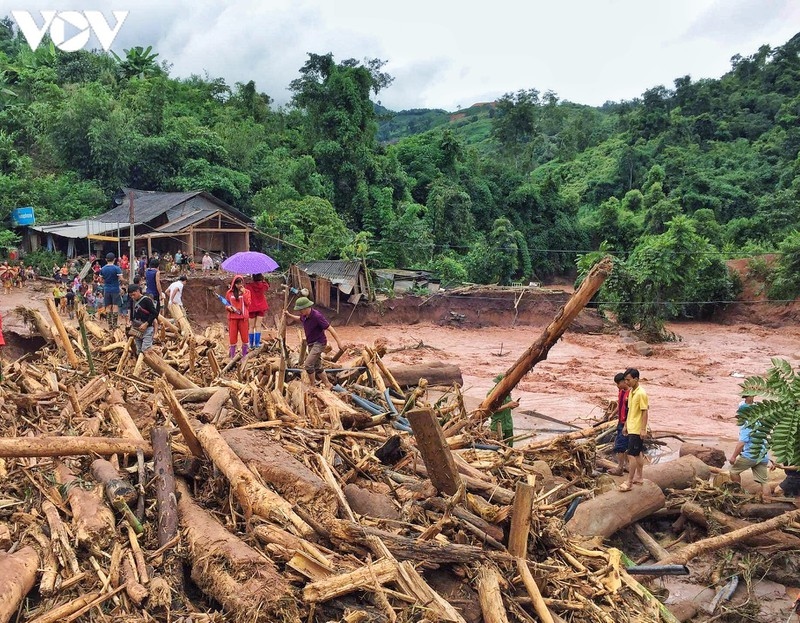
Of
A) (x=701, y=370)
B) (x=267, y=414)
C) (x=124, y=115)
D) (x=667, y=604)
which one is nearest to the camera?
(x=667, y=604)

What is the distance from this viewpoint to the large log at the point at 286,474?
4.97 metres

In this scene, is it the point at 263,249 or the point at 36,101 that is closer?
the point at 263,249

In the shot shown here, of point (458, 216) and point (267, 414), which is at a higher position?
point (458, 216)

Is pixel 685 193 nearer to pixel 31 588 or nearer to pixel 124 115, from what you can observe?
pixel 124 115

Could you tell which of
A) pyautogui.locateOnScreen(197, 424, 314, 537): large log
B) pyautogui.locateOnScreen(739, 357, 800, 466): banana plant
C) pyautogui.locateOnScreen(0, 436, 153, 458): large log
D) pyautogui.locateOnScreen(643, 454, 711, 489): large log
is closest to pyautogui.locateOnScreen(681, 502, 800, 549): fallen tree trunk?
pyautogui.locateOnScreen(643, 454, 711, 489): large log

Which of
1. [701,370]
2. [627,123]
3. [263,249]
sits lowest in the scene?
[701,370]

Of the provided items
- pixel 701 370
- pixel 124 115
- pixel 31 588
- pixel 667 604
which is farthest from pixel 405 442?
pixel 124 115

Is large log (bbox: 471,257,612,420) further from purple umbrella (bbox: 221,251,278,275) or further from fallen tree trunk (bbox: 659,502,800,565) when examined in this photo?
purple umbrella (bbox: 221,251,278,275)

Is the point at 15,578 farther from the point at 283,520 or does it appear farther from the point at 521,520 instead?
the point at 521,520

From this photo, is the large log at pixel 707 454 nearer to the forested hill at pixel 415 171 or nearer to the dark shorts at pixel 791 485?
the dark shorts at pixel 791 485

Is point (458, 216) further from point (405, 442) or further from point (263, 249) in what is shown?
point (405, 442)

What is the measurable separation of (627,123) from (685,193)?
60.9 feet

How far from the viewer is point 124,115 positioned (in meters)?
34.4

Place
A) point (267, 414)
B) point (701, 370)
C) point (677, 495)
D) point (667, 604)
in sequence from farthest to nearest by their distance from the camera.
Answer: point (701, 370)
point (677, 495)
point (267, 414)
point (667, 604)
